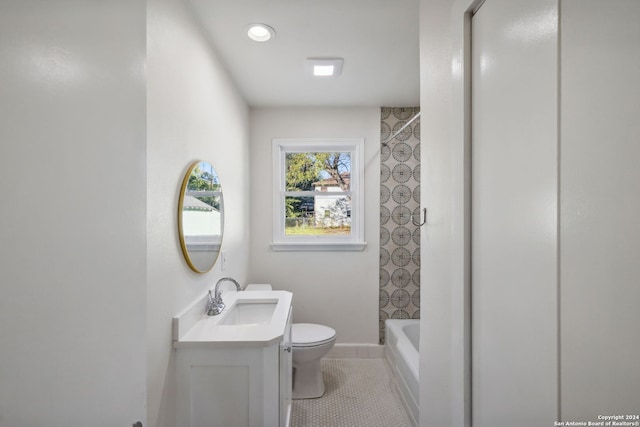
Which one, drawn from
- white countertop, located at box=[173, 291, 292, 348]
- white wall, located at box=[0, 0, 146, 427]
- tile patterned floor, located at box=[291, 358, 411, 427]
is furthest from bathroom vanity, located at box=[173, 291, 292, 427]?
tile patterned floor, located at box=[291, 358, 411, 427]

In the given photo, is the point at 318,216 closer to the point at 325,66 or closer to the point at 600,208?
the point at 325,66

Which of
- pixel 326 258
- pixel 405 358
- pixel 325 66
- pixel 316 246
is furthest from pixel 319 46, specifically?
pixel 405 358

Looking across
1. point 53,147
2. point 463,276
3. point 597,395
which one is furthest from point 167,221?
point 597,395

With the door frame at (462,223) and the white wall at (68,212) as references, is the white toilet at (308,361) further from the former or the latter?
the white wall at (68,212)

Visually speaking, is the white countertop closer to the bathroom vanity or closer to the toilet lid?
the bathroom vanity

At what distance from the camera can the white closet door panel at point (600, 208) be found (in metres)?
0.47

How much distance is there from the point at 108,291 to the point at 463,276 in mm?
961

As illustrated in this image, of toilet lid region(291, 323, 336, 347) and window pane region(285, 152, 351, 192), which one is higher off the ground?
window pane region(285, 152, 351, 192)

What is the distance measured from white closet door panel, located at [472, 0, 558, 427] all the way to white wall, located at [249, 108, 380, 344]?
2.06 m

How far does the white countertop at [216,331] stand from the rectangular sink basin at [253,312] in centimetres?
24

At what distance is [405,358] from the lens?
215 cm

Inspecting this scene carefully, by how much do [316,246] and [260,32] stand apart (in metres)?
1.88

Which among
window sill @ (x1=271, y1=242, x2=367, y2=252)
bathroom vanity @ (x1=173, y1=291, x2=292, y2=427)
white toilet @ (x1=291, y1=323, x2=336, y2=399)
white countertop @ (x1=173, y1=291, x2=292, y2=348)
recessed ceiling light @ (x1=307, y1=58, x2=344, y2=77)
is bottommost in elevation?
white toilet @ (x1=291, y1=323, x2=336, y2=399)

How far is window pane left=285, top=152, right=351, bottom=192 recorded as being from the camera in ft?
10.2
